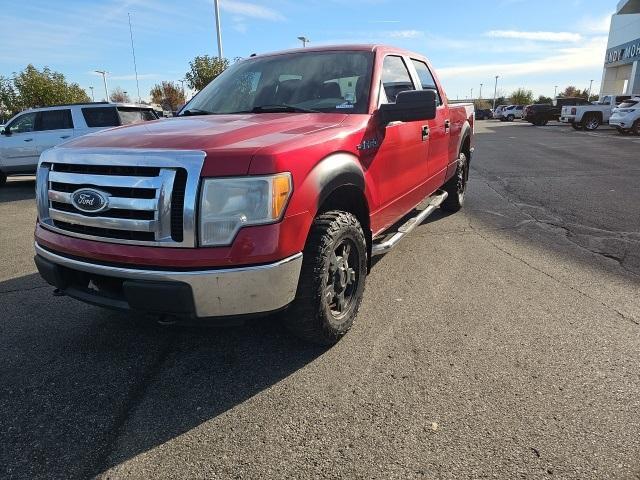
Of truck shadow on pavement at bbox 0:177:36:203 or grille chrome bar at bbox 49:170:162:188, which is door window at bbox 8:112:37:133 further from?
grille chrome bar at bbox 49:170:162:188

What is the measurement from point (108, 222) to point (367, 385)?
5.45ft

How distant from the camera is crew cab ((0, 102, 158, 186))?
10.3m

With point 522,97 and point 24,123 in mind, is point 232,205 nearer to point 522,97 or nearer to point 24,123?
point 24,123

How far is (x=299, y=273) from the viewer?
2510 millimetres

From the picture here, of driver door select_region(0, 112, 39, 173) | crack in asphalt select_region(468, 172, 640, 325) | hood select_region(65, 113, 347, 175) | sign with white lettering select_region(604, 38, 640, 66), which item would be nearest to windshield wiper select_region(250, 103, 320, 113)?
hood select_region(65, 113, 347, 175)

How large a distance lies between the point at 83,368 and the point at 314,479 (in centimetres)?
168

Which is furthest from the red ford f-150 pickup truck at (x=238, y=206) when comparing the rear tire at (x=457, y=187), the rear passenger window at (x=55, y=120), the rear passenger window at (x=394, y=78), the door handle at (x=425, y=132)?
the rear passenger window at (x=55, y=120)

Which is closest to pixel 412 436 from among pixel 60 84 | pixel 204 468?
→ pixel 204 468

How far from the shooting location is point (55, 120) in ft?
34.6

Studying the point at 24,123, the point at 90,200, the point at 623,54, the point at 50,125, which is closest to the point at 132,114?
the point at 50,125

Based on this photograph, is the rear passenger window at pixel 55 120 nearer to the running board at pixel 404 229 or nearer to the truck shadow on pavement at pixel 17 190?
the truck shadow on pavement at pixel 17 190

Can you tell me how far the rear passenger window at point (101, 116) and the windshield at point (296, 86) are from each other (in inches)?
281

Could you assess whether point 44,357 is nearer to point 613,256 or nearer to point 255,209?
point 255,209

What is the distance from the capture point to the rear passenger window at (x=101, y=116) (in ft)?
33.7
